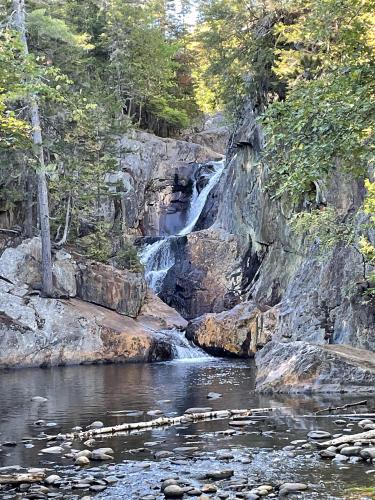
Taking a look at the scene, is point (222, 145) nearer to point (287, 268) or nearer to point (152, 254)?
point (152, 254)

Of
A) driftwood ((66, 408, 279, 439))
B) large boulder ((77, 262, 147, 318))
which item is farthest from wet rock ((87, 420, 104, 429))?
large boulder ((77, 262, 147, 318))

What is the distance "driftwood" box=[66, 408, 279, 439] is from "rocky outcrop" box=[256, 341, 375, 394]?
252 centimetres

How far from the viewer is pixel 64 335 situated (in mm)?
26000

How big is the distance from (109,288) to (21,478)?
20.6 m

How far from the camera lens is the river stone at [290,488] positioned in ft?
24.9

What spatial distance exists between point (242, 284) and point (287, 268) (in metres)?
4.42

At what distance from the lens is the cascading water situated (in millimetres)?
27500

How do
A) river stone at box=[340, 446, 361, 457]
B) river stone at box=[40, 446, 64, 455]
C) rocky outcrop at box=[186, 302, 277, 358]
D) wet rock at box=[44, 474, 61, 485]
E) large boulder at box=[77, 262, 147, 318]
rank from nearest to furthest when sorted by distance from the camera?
wet rock at box=[44, 474, 61, 485]
river stone at box=[340, 446, 361, 457]
river stone at box=[40, 446, 64, 455]
rocky outcrop at box=[186, 302, 277, 358]
large boulder at box=[77, 262, 147, 318]

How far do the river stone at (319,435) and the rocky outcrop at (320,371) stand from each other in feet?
15.1

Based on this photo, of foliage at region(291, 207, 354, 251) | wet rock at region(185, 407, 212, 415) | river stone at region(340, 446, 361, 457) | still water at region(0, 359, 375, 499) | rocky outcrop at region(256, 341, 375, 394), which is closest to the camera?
still water at region(0, 359, 375, 499)

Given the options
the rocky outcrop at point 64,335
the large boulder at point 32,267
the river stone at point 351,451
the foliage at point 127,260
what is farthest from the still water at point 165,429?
the foliage at point 127,260

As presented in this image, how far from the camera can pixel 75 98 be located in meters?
26.8

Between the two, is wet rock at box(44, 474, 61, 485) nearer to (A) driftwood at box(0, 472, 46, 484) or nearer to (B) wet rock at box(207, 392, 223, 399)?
(A) driftwood at box(0, 472, 46, 484)

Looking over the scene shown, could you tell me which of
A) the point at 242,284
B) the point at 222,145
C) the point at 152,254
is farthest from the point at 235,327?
the point at 222,145
